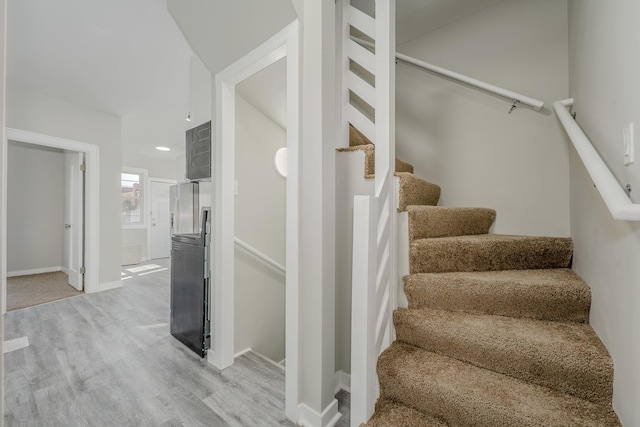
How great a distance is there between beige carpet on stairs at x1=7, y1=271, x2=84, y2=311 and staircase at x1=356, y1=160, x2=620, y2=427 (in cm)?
430

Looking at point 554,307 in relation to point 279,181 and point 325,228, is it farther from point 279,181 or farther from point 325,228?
point 279,181

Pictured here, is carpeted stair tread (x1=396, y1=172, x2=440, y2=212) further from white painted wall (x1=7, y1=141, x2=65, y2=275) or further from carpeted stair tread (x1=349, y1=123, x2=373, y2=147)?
white painted wall (x1=7, y1=141, x2=65, y2=275)

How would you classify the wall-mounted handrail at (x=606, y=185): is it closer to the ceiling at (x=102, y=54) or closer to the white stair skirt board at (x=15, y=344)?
the ceiling at (x=102, y=54)

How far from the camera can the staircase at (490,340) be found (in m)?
1.04

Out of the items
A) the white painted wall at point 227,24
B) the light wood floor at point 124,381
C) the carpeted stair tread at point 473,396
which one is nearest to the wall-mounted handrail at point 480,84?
the white painted wall at point 227,24

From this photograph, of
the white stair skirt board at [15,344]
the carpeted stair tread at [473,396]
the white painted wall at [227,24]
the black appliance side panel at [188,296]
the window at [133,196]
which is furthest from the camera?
the window at [133,196]

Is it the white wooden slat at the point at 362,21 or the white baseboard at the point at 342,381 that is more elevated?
the white wooden slat at the point at 362,21

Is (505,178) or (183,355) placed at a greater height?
(505,178)

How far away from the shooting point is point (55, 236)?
4848 mm

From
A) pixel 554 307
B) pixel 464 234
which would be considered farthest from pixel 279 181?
pixel 554 307

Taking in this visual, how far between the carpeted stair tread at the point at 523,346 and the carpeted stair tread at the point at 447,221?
497 mm

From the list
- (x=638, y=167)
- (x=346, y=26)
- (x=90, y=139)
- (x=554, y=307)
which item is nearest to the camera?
(x=638, y=167)

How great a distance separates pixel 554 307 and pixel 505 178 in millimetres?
1216

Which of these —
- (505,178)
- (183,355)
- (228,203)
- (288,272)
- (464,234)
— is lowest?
(183,355)
